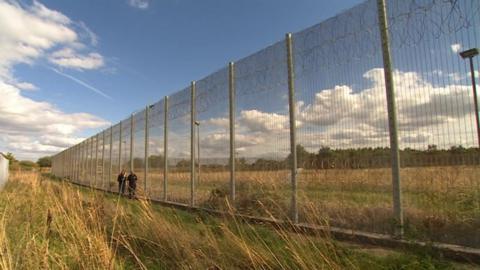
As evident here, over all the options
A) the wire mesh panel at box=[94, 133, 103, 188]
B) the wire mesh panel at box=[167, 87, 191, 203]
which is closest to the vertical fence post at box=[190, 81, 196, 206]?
the wire mesh panel at box=[167, 87, 191, 203]

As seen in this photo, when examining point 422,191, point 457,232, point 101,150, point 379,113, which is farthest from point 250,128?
point 101,150

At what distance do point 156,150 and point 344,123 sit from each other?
24.6 ft

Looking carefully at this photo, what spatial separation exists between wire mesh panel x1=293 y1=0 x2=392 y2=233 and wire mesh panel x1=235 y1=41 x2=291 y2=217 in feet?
1.24

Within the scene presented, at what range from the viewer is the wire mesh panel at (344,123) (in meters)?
4.80

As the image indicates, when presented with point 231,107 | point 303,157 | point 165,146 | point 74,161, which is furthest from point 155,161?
point 74,161

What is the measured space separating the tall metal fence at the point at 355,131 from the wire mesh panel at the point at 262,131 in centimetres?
2

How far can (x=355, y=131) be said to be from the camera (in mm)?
5035

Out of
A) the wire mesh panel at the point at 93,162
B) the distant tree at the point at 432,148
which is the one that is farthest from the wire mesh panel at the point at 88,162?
the distant tree at the point at 432,148

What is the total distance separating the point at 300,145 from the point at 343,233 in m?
1.58

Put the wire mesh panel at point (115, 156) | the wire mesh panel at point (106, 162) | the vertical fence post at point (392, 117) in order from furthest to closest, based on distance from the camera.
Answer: the wire mesh panel at point (106, 162), the wire mesh panel at point (115, 156), the vertical fence post at point (392, 117)

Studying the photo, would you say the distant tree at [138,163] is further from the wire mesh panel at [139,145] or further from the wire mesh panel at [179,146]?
the wire mesh panel at [179,146]

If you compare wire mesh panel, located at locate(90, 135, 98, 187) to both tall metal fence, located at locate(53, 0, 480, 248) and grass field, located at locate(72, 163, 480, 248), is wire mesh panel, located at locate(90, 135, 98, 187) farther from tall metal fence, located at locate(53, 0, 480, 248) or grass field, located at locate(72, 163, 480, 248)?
grass field, located at locate(72, 163, 480, 248)

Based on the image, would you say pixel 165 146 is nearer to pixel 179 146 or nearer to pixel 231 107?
pixel 179 146

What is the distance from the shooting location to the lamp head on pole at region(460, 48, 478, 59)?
3.80m
